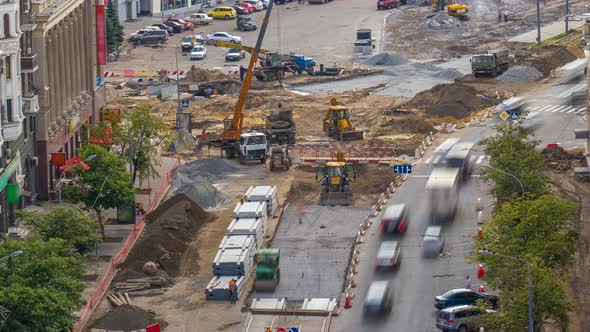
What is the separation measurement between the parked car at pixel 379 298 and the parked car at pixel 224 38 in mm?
90587

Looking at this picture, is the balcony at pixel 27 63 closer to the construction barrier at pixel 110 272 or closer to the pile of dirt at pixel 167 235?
the construction barrier at pixel 110 272

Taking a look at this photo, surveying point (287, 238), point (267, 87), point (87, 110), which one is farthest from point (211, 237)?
point (267, 87)

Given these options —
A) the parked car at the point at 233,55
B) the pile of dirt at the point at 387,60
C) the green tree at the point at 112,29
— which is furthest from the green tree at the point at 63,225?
the green tree at the point at 112,29

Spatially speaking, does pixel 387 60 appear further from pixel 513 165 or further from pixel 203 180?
pixel 513 165

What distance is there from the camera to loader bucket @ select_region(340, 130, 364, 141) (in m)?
114

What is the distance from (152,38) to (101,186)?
3365 inches

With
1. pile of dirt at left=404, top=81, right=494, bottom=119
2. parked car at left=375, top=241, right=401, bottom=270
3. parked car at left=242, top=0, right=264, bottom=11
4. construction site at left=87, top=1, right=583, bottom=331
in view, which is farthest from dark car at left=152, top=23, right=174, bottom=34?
parked car at left=375, top=241, right=401, bottom=270

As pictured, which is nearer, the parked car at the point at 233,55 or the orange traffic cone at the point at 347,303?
the orange traffic cone at the point at 347,303

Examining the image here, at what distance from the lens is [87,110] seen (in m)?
106

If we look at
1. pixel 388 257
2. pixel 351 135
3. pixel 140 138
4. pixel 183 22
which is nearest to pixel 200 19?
pixel 183 22

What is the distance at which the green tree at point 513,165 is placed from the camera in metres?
82.0

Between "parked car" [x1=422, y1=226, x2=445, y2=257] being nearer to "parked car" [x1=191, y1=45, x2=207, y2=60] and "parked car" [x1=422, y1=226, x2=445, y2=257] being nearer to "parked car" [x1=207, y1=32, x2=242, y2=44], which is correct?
"parked car" [x1=191, y1=45, x2=207, y2=60]

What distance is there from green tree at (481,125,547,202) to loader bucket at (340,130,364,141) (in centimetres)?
2489

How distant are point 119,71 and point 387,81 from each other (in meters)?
27.5
